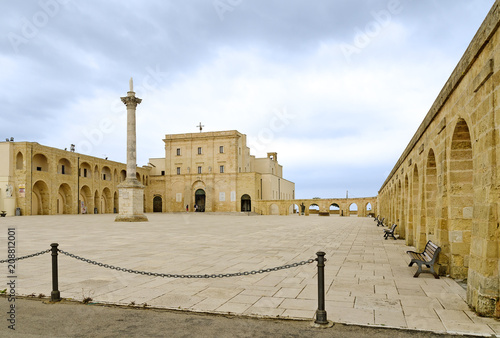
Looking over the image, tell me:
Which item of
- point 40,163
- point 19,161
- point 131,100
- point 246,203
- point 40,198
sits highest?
point 131,100

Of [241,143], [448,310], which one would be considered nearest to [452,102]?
[448,310]

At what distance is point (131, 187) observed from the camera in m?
28.3

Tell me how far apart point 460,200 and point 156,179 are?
183 ft

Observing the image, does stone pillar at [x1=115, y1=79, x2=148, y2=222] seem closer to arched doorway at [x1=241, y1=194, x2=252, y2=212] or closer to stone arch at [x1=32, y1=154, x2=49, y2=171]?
stone arch at [x1=32, y1=154, x2=49, y2=171]

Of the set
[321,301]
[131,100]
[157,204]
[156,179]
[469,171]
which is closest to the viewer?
[321,301]

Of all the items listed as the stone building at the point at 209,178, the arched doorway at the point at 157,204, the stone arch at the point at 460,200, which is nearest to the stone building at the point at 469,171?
the stone arch at the point at 460,200

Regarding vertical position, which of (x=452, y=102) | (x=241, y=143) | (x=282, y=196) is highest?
(x=241, y=143)

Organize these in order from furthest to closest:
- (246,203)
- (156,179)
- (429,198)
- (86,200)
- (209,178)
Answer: (156,179)
(209,178)
(246,203)
(86,200)
(429,198)

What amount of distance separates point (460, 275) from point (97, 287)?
6.83 m

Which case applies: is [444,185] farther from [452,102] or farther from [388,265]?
[388,265]

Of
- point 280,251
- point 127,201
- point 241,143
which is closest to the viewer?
point 280,251

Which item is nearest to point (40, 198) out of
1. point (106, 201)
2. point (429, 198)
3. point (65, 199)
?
point (65, 199)

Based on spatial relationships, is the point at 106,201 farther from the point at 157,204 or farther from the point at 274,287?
the point at 274,287

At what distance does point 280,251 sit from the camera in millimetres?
11648
